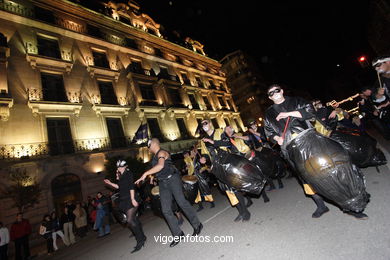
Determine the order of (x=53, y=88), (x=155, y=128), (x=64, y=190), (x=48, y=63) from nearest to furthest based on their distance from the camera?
(x=64, y=190)
(x=53, y=88)
(x=48, y=63)
(x=155, y=128)

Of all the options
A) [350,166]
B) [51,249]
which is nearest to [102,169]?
[51,249]

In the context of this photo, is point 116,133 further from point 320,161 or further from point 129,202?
point 320,161

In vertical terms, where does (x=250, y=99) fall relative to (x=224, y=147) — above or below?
above

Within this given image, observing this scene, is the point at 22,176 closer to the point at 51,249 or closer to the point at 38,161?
the point at 38,161

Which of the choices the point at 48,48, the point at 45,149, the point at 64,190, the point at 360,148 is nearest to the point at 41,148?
the point at 45,149

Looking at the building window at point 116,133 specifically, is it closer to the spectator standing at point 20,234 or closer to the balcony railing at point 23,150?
the balcony railing at point 23,150

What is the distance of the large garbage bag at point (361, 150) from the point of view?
4125 mm

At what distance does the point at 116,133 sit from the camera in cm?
1638

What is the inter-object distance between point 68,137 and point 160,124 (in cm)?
845

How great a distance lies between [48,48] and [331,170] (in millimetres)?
19535

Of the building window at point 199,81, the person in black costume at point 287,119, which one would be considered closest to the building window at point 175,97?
the building window at point 199,81

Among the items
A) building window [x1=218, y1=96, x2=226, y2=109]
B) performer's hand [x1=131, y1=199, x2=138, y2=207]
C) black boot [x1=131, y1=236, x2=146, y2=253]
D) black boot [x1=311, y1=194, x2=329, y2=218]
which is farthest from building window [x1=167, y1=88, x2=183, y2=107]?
black boot [x1=311, y1=194, x2=329, y2=218]

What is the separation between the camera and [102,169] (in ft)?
46.0

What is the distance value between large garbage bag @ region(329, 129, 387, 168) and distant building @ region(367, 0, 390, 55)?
19.4 metres
